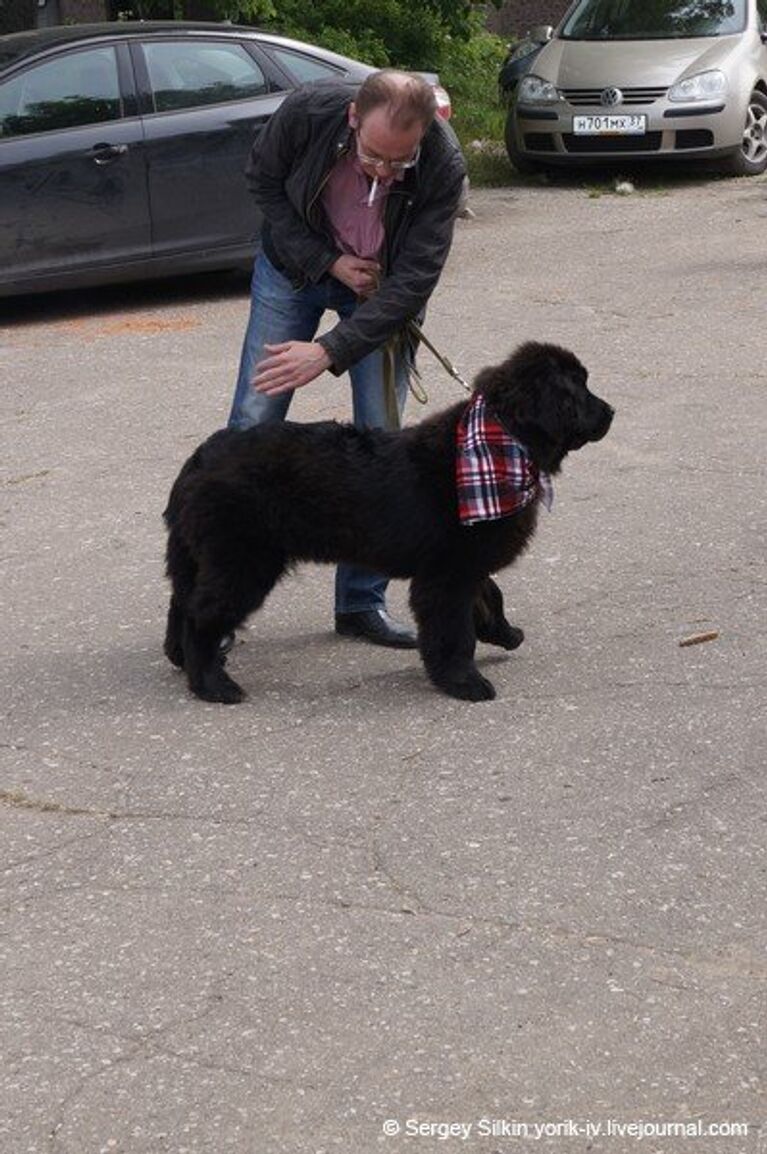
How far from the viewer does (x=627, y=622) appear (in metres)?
6.55

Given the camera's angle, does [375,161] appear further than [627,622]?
No

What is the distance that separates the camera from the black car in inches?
460

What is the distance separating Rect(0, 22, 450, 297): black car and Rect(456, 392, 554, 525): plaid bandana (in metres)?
6.34

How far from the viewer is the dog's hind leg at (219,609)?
19.0ft

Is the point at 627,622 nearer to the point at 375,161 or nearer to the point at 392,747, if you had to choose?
the point at 392,747

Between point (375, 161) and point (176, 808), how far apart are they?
1.94 m

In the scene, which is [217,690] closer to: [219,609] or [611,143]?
[219,609]

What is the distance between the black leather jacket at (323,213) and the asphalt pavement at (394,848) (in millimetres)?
1131

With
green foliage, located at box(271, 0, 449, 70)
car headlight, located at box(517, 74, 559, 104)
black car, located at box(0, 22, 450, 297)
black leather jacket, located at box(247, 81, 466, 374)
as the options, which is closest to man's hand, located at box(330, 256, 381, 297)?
black leather jacket, located at box(247, 81, 466, 374)

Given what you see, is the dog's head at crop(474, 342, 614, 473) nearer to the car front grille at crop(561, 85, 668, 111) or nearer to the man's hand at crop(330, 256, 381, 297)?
the man's hand at crop(330, 256, 381, 297)

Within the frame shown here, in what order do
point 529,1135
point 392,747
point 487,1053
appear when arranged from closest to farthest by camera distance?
point 529,1135 → point 487,1053 → point 392,747

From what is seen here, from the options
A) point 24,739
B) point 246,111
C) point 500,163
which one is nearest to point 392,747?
point 24,739

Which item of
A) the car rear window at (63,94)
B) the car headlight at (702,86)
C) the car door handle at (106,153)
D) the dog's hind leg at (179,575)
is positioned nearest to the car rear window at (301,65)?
the car rear window at (63,94)

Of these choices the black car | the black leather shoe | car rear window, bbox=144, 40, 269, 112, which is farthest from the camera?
car rear window, bbox=144, 40, 269, 112
